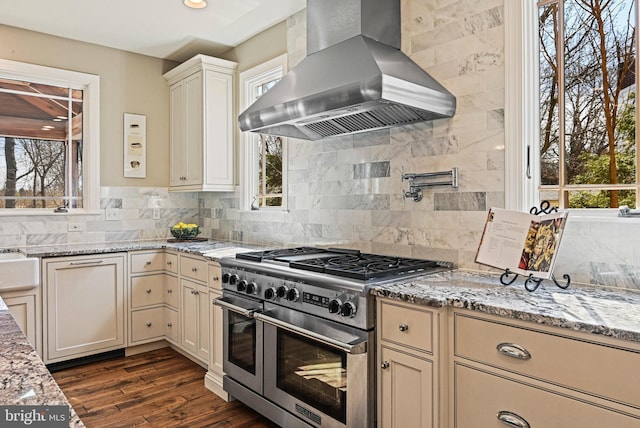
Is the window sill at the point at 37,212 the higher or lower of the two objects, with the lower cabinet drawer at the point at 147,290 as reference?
higher

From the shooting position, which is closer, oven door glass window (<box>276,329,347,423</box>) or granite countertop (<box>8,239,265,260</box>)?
oven door glass window (<box>276,329,347,423</box>)

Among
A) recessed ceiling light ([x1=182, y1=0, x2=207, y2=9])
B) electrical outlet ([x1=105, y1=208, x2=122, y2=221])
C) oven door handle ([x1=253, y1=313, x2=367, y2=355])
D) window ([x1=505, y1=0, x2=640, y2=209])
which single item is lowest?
oven door handle ([x1=253, y1=313, x2=367, y2=355])

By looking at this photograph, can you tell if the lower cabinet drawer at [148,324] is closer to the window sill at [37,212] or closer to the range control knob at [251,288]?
the window sill at [37,212]

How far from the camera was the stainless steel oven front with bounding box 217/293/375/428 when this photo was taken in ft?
6.48

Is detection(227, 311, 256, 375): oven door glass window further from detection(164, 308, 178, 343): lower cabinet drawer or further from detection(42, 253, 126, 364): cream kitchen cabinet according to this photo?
detection(42, 253, 126, 364): cream kitchen cabinet

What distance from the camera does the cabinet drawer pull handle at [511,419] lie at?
150cm

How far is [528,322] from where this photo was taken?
1.49 m

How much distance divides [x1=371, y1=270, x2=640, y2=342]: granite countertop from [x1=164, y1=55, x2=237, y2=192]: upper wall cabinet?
2393mm

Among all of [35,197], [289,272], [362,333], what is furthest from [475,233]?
[35,197]

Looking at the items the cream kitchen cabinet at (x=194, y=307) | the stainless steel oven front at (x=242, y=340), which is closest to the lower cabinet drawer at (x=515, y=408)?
the stainless steel oven front at (x=242, y=340)

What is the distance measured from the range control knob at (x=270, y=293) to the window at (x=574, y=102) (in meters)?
1.30

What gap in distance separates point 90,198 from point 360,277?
3.00 meters

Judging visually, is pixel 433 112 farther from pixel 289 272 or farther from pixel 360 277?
pixel 289 272

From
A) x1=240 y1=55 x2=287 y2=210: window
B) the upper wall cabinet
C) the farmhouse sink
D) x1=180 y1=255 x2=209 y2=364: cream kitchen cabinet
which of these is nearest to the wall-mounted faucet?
x1=240 y1=55 x2=287 y2=210: window
